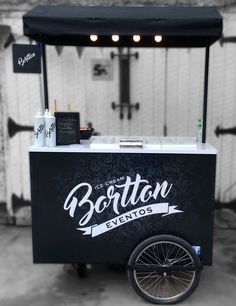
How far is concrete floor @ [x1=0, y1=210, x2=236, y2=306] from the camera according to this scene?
12.1 ft

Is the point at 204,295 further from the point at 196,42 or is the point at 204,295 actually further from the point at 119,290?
the point at 196,42

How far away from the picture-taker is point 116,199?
3578mm

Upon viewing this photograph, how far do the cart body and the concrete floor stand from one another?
15.6 inches

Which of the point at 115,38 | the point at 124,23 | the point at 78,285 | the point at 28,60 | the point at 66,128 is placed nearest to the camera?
the point at 124,23

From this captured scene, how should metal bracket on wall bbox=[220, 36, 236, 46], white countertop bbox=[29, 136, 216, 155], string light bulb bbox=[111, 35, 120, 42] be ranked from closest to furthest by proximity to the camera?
white countertop bbox=[29, 136, 216, 155] < string light bulb bbox=[111, 35, 120, 42] < metal bracket on wall bbox=[220, 36, 236, 46]

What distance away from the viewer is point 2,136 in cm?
565

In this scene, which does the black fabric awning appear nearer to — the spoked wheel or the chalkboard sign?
the chalkboard sign

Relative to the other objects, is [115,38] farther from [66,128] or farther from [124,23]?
[66,128]

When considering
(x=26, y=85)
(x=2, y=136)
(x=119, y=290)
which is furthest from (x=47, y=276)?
(x=26, y=85)

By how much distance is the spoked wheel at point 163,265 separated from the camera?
356cm

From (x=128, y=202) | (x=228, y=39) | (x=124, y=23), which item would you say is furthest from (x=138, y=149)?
(x=228, y=39)

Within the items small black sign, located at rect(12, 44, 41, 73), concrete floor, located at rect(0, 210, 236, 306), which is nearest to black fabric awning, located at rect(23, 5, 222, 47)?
small black sign, located at rect(12, 44, 41, 73)

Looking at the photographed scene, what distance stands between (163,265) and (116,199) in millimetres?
775

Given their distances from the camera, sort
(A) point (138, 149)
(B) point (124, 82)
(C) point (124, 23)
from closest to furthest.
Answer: (C) point (124, 23), (A) point (138, 149), (B) point (124, 82)
